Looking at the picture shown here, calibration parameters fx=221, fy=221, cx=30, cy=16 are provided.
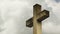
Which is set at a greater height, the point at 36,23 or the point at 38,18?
the point at 38,18

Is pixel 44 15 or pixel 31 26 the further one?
pixel 31 26

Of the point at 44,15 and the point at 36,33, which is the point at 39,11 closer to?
the point at 44,15

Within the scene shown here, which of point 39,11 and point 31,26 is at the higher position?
point 39,11

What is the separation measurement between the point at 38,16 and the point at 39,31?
0.52 metres

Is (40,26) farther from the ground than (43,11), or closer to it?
closer to it

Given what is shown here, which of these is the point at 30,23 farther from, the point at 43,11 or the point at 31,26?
the point at 43,11

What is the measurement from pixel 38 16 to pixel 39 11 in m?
0.18

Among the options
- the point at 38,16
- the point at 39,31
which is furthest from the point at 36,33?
the point at 38,16

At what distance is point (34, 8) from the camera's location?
24.6ft

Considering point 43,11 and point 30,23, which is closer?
point 43,11

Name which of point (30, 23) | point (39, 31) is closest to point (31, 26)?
point (30, 23)

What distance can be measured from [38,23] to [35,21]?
13 centimetres

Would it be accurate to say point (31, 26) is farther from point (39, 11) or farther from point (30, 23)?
point (39, 11)

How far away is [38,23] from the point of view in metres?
7.30
